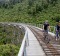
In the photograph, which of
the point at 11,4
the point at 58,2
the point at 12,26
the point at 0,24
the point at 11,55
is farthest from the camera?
the point at 11,4

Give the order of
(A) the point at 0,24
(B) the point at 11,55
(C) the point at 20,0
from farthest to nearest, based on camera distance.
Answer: (C) the point at 20,0 < (A) the point at 0,24 < (B) the point at 11,55

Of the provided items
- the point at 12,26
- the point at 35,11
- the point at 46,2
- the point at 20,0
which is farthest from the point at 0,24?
the point at 20,0

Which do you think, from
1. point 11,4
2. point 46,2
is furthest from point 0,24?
point 11,4

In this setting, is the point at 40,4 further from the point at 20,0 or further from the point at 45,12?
the point at 20,0

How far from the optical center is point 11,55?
28797 mm

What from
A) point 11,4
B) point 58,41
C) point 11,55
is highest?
point 58,41

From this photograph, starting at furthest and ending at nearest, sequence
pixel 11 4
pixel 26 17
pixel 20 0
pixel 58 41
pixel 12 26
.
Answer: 1. pixel 20 0
2. pixel 11 4
3. pixel 26 17
4. pixel 12 26
5. pixel 58 41

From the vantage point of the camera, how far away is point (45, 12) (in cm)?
8550

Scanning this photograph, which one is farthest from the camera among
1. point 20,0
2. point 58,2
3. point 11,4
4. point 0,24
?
point 20,0

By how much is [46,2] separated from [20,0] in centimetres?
4400

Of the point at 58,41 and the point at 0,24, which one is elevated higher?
the point at 58,41

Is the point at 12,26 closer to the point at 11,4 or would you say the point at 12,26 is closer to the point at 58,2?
the point at 58,2

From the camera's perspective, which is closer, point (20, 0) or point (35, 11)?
point (35, 11)

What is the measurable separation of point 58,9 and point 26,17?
11.1m
